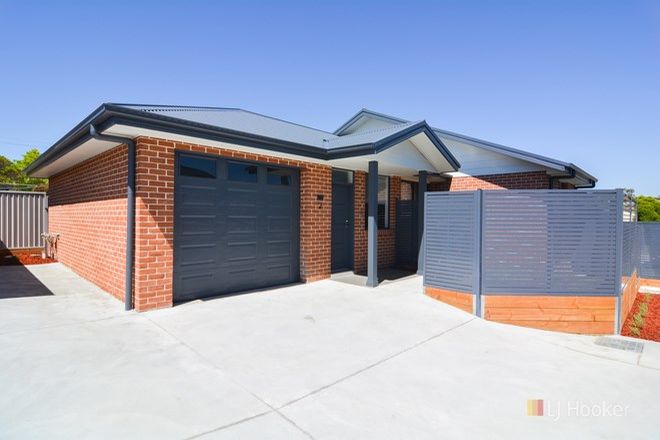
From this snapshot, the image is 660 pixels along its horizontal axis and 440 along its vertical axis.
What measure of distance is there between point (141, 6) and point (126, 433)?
7881 mm

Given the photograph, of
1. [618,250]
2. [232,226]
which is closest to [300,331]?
[232,226]

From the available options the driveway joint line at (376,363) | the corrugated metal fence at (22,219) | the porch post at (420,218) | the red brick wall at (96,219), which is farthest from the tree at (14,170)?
the driveway joint line at (376,363)

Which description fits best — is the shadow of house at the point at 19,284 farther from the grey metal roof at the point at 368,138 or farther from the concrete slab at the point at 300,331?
the grey metal roof at the point at 368,138

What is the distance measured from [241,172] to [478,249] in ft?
15.5

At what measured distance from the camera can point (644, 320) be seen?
627 centimetres

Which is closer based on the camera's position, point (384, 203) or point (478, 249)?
point (478, 249)

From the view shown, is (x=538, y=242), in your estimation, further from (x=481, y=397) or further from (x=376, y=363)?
(x=376, y=363)

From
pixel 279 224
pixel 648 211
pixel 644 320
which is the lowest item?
pixel 644 320

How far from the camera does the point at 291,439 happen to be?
2.52m

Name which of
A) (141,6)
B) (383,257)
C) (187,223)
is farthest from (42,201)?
(383,257)

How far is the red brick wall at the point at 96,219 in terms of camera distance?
6277mm

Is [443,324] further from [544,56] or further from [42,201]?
[42,201]

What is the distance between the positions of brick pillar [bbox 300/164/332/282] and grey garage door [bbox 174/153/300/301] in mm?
171

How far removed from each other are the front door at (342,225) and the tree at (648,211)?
14931mm
